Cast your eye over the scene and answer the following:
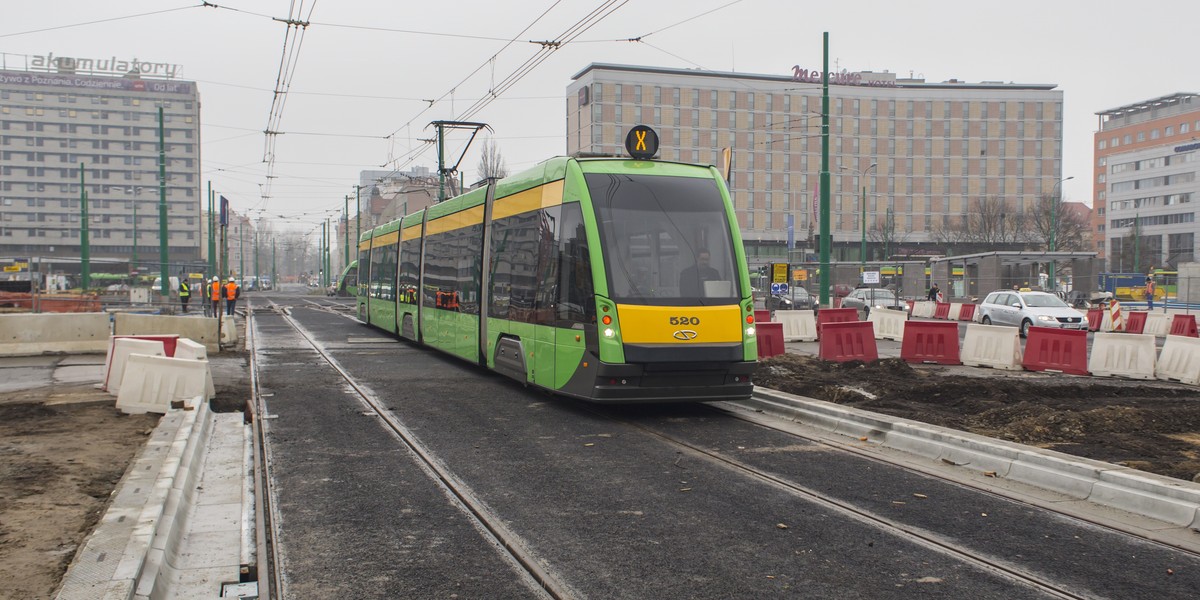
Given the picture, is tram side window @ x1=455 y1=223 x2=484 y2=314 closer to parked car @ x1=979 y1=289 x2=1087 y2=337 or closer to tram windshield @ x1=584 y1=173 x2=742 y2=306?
tram windshield @ x1=584 y1=173 x2=742 y2=306

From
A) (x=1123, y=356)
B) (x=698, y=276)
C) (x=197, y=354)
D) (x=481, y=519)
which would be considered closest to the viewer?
(x=481, y=519)

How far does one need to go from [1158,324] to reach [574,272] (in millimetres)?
21969

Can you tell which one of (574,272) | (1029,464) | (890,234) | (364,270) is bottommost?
(1029,464)

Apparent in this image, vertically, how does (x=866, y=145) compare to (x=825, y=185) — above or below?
above

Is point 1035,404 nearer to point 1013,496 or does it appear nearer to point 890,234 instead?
point 1013,496

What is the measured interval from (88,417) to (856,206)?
92378mm

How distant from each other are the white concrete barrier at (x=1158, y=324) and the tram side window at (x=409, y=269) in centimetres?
2038

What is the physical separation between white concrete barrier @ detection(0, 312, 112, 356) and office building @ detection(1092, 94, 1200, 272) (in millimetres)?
89463

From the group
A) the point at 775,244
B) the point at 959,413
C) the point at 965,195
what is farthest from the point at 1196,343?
the point at 965,195

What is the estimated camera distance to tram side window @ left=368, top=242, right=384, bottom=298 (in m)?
22.8

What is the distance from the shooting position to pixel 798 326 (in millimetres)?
23250

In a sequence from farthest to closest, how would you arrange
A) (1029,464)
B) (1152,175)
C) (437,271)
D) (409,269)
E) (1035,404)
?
(1152,175)
(409,269)
(437,271)
(1035,404)
(1029,464)

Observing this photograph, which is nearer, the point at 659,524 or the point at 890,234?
the point at 659,524

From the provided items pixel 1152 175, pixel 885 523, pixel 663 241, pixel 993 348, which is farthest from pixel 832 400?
pixel 1152 175
